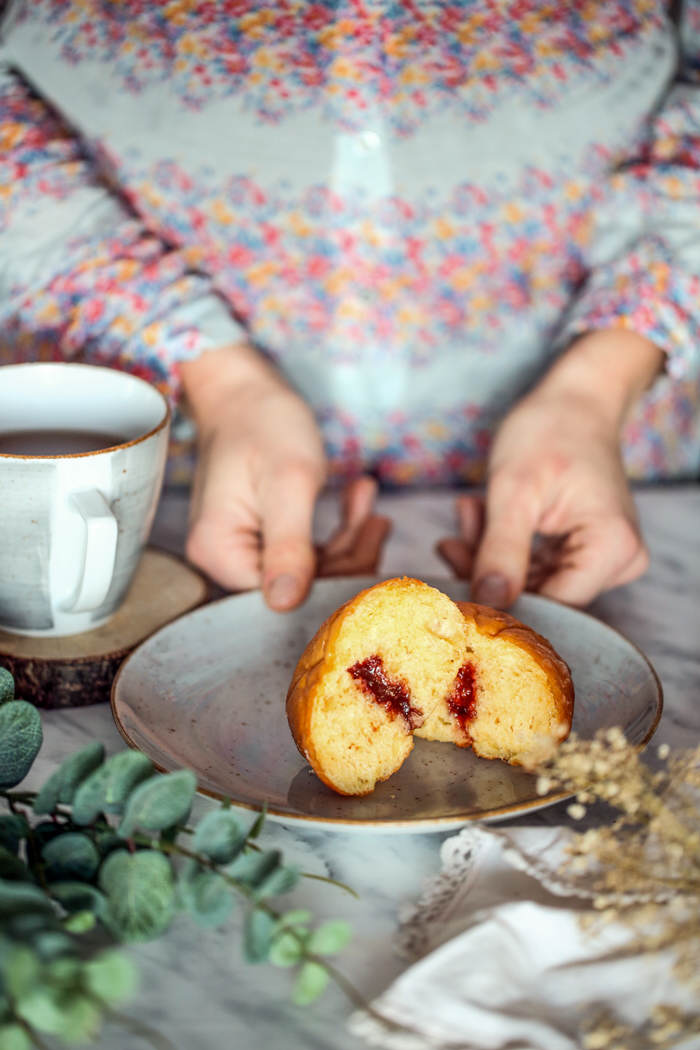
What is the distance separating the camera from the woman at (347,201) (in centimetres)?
129

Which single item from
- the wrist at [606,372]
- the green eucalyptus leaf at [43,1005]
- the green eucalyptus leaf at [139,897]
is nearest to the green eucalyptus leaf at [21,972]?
the green eucalyptus leaf at [43,1005]

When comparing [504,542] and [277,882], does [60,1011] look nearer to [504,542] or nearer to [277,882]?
[277,882]

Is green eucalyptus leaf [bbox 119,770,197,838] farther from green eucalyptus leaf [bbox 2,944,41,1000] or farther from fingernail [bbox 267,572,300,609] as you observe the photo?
fingernail [bbox 267,572,300,609]

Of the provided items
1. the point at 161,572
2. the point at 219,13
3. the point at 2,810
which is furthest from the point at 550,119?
the point at 2,810

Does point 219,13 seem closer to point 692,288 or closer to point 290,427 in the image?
point 290,427

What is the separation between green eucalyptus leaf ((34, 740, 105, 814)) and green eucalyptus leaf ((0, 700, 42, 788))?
0.07 metres

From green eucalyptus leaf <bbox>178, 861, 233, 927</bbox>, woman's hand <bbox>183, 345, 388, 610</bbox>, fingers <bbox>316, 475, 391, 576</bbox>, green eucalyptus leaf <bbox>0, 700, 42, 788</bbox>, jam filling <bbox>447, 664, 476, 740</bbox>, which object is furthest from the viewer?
fingers <bbox>316, 475, 391, 576</bbox>

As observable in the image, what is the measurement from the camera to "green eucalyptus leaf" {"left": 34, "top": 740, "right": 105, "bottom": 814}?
0.65 meters

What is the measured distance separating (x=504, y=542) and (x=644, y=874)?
535 mm

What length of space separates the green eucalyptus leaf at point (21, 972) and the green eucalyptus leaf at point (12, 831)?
0.15 metres

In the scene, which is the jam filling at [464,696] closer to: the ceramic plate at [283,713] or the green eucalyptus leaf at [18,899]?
the ceramic plate at [283,713]

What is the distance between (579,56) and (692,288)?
0.34 metres

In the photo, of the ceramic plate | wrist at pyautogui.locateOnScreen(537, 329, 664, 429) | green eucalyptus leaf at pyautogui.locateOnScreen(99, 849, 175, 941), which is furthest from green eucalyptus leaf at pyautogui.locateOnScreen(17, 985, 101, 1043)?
wrist at pyautogui.locateOnScreen(537, 329, 664, 429)

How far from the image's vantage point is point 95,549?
0.89 meters
